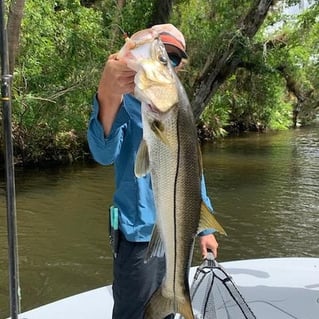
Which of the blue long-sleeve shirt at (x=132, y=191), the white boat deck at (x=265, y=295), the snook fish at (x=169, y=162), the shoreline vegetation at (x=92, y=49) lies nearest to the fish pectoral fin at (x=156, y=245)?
the snook fish at (x=169, y=162)

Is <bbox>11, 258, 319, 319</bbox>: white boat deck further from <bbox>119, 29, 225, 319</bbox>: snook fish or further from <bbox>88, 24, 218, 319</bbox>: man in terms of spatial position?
<bbox>119, 29, 225, 319</bbox>: snook fish

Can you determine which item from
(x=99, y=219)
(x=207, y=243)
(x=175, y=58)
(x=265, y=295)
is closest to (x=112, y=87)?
(x=175, y=58)

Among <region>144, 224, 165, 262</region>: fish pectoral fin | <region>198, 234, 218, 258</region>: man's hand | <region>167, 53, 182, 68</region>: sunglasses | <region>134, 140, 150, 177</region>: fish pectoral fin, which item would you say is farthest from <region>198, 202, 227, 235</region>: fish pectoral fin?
<region>198, 234, 218, 258</region>: man's hand

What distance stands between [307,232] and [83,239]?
157 inches

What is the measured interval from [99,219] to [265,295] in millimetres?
6904

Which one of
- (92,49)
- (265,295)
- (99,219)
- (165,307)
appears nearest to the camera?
(165,307)

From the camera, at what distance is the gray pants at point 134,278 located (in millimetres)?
2535

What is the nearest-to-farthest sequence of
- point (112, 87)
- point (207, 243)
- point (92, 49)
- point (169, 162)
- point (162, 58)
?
point (162, 58)
point (169, 162)
point (112, 87)
point (207, 243)
point (92, 49)

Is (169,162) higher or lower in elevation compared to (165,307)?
higher

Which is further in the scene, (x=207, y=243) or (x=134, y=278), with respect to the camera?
(x=207, y=243)

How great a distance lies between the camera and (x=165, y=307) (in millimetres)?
2127

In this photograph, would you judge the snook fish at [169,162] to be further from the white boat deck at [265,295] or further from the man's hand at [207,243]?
the white boat deck at [265,295]

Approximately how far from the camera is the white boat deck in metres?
3.60

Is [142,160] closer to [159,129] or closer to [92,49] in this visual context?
[159,129]
